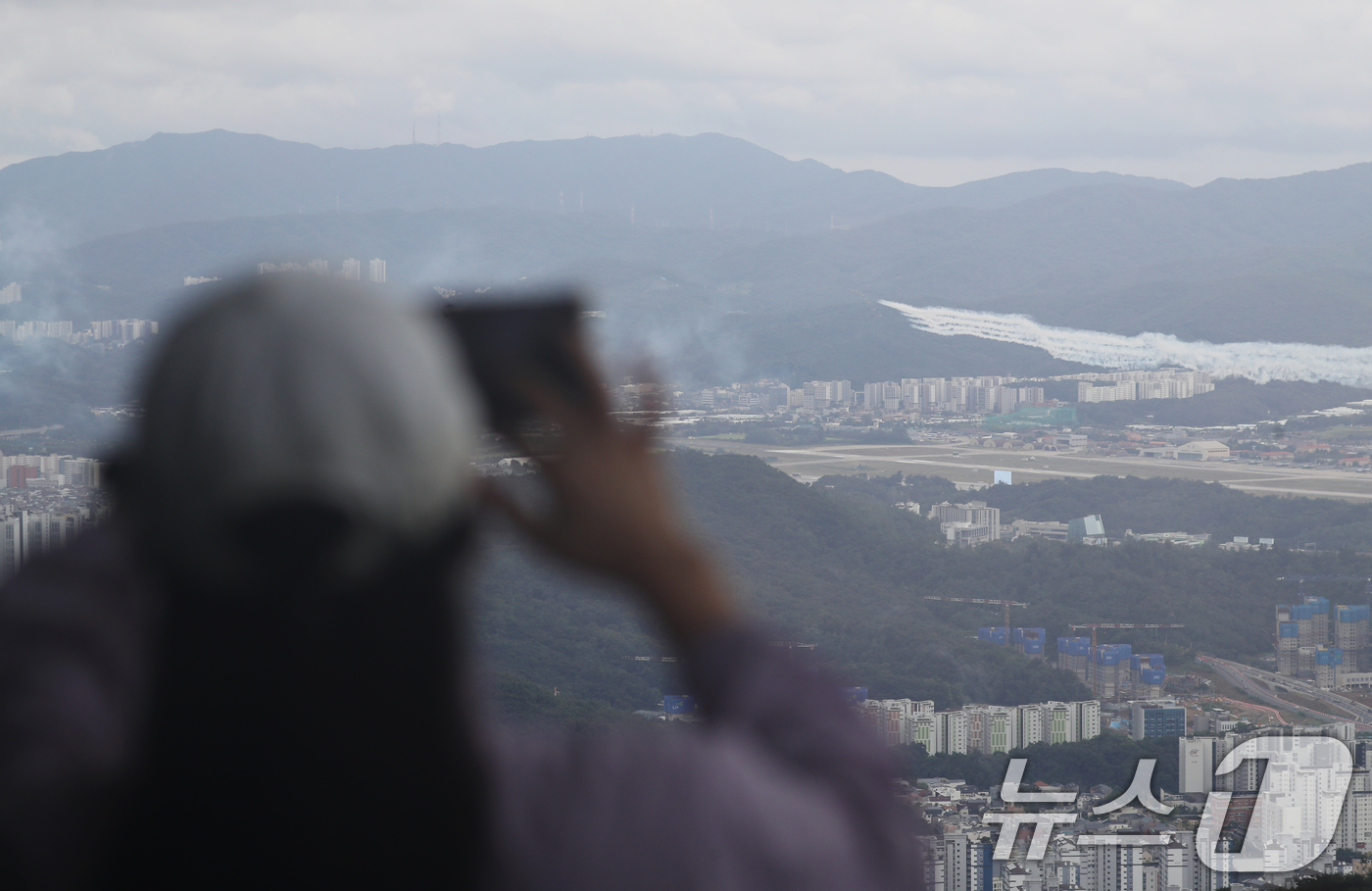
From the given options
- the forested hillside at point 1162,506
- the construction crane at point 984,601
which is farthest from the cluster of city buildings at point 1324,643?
the forested hillside at point 1162,506

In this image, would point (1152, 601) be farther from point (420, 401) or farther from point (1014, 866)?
point (420, 401)

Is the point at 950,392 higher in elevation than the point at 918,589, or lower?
higher

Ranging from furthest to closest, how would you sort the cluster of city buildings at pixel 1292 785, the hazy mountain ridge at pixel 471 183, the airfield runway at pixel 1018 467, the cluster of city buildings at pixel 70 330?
the hazy mountain ridge at pixel 471 183 → the airfield runway at pixel 1018 467 → the cluster of city buildings at pixel 70 330 → the cluster of city buildings at pixel 1292 785

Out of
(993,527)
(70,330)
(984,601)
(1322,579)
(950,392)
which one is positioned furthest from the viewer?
(950,392)

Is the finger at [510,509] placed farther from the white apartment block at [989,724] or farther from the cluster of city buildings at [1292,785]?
the white apartment block at [989,724]

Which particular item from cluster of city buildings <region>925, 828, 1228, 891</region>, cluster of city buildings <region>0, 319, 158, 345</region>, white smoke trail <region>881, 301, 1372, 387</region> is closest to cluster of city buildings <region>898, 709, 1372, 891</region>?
cluster of city buildings <region>925, 828, 1228, 891</region>

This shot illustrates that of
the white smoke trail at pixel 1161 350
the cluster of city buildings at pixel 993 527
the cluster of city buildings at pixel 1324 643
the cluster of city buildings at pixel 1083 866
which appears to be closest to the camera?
the cluster of city buildings at pixel 1083 866

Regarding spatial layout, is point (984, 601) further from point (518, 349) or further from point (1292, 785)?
point (518, 349)

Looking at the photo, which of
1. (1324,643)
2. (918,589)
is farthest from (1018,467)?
(1324,643)
